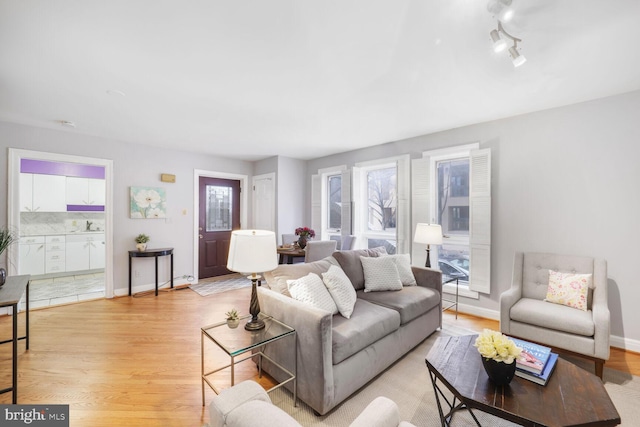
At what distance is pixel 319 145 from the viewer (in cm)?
465

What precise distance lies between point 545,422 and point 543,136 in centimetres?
295

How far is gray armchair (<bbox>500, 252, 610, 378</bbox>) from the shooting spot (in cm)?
225

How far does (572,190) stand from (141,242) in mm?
5747

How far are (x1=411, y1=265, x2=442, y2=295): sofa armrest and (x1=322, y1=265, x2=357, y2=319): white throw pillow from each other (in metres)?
1.15

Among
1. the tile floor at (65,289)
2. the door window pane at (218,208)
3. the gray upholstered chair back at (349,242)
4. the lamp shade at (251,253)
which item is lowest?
the tile floor at (65,289)

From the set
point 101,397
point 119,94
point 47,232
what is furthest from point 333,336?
point 47,232

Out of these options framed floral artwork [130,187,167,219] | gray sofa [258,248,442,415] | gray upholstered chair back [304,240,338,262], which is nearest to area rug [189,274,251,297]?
framed floral artwork [130,187,167,219]

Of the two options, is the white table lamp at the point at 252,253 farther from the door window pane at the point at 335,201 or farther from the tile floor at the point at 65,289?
the tile floor at the point at 65,289

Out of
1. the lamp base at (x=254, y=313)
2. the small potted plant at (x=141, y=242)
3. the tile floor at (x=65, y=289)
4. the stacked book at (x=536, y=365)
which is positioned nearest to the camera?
the stacked book at (x=536, y=365)

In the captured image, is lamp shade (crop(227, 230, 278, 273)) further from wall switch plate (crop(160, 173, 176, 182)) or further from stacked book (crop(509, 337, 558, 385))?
wall switch plate (crop(160, 173, 176, 182))

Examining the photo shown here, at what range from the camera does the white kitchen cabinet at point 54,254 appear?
5.44 metres

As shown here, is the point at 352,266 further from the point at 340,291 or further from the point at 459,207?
the point at 459,207

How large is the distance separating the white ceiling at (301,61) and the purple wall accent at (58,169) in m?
2.48

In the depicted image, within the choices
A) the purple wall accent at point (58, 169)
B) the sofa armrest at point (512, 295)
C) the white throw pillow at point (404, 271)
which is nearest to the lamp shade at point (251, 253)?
the white throw pillow at point (404, 271)
